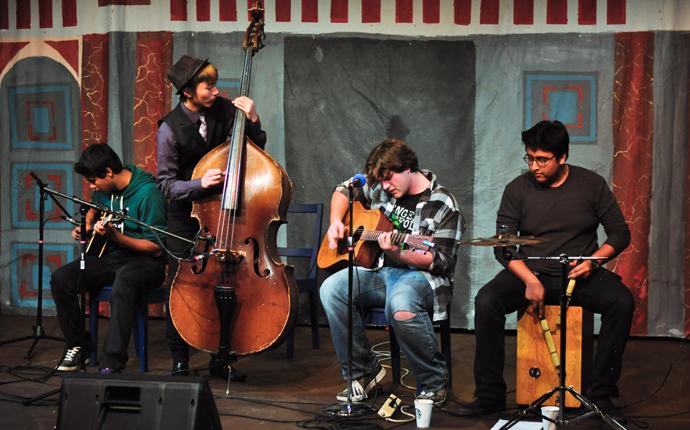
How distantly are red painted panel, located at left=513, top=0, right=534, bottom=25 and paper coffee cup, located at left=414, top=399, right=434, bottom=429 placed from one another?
280cm

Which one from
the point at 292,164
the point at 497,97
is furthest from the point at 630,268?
the point at 292,164

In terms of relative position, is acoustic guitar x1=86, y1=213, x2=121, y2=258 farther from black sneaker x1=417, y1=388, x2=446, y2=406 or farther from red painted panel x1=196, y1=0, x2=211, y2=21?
black sneaker x1=417, y1=388, x2=446, y2=406

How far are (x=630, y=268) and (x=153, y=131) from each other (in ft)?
10.2

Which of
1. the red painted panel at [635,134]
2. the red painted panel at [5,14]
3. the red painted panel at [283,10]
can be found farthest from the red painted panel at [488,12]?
the red painted panel at [5,14]

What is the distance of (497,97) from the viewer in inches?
238

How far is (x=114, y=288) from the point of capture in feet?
16.5

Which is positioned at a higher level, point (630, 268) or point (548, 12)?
point (548, 12)

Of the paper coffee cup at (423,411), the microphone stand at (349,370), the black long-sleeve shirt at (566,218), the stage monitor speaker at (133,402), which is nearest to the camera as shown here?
the stage monitor speaker at (133,402)

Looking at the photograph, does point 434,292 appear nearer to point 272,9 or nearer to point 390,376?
point 390,376

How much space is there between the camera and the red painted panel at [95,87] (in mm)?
6488

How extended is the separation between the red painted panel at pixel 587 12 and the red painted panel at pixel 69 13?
127 inches

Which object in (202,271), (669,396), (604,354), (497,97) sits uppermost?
(497,97)

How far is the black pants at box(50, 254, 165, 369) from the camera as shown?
4.93 metres

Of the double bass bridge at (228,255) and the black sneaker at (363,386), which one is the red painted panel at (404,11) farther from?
the black sneaker at (363,386)
